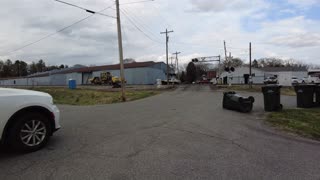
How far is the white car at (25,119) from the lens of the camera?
592 centimetres

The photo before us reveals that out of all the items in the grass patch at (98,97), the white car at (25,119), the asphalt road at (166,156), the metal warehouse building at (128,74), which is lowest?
the grass patch at (98,97)

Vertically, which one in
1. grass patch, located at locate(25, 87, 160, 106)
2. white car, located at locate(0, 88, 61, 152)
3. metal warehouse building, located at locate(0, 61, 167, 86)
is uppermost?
metal warehouse building, located at locate(0, 61, 167, 86)

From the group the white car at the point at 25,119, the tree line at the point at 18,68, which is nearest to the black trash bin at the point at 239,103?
the white car at the point at 25,119

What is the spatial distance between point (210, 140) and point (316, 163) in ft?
7.74

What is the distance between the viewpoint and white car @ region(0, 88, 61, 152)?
592 cm

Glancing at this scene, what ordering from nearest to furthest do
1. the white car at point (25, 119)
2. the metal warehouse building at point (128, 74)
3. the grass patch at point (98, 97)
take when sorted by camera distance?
1. the white car at point (25, 119)
2. the grass patch at point (98, 97)
3. the metal warehouse building at point (128, 74)

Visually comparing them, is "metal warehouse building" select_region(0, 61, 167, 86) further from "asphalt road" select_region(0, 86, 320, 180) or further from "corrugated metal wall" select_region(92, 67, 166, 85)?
"asphalt road" select_region(0, 86, 320, 180)

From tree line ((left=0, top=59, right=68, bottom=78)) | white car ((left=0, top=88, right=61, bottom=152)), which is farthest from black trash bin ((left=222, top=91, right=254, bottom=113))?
tree line ((left=0, top=59, right=68, bottom=78))

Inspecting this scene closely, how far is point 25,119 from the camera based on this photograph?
6.16m

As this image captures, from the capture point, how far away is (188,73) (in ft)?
336

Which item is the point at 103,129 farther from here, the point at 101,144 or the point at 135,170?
the point at 135,170

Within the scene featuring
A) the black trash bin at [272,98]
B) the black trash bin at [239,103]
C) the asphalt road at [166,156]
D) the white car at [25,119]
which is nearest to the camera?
the asphalt road at [166,156]

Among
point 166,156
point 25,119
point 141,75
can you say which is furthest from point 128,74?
point 166,156

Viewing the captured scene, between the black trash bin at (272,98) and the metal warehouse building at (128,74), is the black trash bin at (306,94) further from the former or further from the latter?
the metal warehouse building at (128,74)
